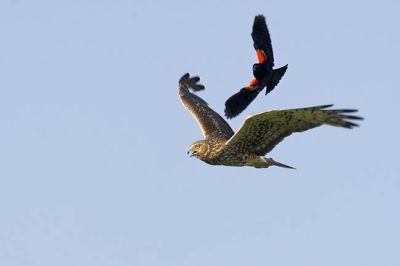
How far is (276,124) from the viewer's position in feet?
56.3

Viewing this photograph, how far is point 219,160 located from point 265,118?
1892 millimetres

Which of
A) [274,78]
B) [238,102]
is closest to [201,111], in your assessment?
[238,102]

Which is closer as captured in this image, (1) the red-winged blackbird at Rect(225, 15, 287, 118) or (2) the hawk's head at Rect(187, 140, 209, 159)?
(2) the hawk's head at Rect(187, 140, 209, 159)

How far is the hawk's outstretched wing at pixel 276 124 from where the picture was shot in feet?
53.4

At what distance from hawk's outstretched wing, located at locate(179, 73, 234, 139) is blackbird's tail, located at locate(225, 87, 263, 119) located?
29cm

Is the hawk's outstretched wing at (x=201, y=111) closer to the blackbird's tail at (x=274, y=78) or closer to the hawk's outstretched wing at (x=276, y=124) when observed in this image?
the blackbird's tail at (x=274, y=78)

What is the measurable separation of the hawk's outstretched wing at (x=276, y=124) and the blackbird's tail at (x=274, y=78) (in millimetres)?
2438

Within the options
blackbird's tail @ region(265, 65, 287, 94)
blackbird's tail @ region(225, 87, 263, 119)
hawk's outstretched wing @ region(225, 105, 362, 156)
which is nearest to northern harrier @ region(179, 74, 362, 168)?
hawk's outstretched wing @ region(225, 105, 362, 156)

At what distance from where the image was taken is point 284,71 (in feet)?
66.0

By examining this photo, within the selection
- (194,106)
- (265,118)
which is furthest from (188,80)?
(265,118)

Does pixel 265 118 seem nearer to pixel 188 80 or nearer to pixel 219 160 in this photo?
pixel 219 160

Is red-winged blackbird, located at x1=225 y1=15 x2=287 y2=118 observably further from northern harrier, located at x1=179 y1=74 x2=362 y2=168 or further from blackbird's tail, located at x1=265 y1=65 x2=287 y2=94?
northern harrier, located at x1=179 y1=74 x2=362 y2=168

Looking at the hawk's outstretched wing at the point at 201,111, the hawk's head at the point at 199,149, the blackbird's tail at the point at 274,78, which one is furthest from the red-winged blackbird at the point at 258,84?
the hawk's head at the point at 199,149

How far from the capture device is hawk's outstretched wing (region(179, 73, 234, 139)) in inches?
786
